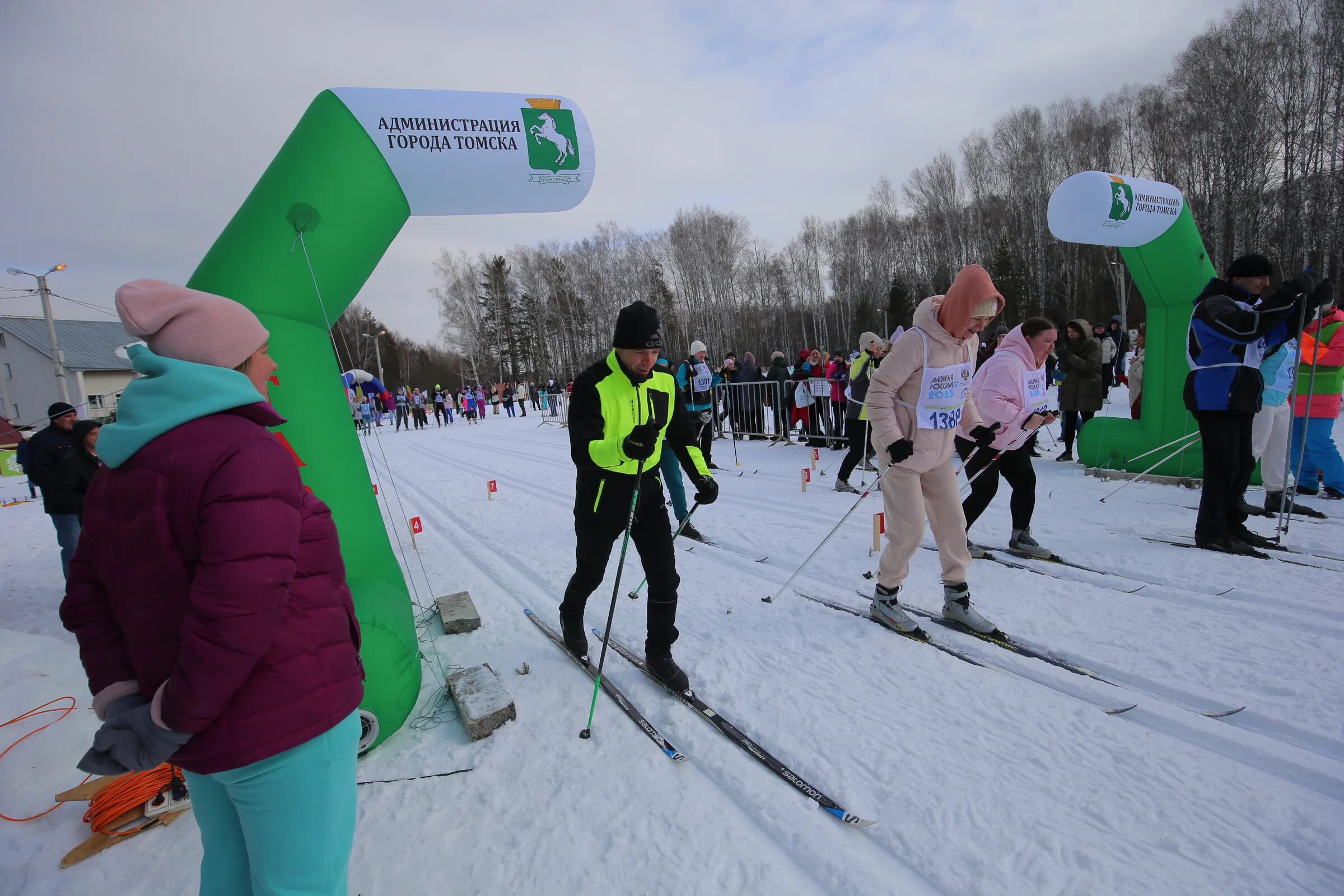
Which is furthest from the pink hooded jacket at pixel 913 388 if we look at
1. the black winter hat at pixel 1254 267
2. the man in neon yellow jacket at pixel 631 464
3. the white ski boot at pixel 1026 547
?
the black winter hat at pixel 1254 267

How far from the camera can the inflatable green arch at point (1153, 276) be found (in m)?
6.14

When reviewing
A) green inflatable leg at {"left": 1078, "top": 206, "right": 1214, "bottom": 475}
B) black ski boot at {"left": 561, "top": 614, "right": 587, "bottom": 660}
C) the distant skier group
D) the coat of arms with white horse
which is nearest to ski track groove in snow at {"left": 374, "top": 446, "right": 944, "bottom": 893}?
black ski boot at {"left": 561, "top": 614, "right": 587, "bottom": 660}

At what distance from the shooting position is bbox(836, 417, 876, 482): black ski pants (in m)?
7.64

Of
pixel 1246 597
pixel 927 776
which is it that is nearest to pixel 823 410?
pixel 1246 597

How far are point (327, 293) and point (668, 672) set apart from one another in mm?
2786

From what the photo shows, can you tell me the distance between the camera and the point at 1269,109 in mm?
22984

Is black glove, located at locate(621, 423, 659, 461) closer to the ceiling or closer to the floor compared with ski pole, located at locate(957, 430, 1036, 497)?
closer to the ceiling

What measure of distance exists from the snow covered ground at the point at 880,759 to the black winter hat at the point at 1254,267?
2095mm

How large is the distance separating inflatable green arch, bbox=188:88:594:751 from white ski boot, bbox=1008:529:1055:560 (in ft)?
14.6

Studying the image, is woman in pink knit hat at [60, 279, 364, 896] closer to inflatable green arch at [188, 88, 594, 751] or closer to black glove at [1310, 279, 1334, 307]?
inflatable green arch at [188, 88, 594, 751]

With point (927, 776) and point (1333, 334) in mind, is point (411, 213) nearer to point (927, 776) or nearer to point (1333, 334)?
point (927, 776)

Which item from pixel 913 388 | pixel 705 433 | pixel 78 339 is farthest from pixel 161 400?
pixel 78 339

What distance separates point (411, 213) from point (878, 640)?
382cm

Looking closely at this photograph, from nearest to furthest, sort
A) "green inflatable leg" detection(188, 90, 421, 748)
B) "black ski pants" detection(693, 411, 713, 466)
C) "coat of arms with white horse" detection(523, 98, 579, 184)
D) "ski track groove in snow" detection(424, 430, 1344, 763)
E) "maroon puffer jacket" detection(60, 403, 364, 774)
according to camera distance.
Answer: "maroon puffer jacket" detection(60, 403, 364, 774)
"ski track groove in snow" detection(424, 430, 1344, 763)
"green inflatable leg" detection(188, 90, 421, 748)
"coat of arms with white horse" detection(523, 98, 579, 184)
"black ski pants" detection(693, 411, 713, 466)
